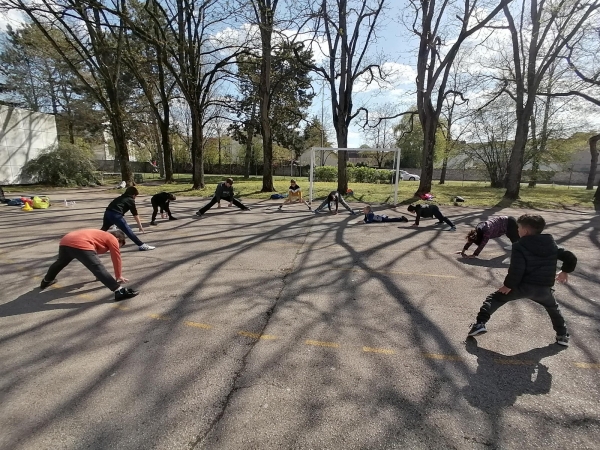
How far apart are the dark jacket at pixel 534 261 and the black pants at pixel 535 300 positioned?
0.07 metres

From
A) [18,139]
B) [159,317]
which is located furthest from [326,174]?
[159,317]

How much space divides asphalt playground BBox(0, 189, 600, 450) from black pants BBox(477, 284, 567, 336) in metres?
0.24

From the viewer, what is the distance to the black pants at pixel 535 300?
10.6ft

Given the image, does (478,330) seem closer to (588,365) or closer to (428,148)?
(588,365)

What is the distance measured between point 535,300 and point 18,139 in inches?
1162

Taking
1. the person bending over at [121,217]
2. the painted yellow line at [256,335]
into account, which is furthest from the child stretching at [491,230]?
the person bending over at [121,217]

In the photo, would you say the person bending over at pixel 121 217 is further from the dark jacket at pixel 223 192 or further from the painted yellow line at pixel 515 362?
the painted yellow line at pixel 515 362

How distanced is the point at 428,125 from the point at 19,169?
2680cm

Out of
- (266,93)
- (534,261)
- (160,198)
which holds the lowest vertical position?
(534,261)

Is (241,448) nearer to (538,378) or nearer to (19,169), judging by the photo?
(538,378)

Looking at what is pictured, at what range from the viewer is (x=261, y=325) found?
12.1 feet

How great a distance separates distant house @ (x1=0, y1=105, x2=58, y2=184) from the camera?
20.9 metres

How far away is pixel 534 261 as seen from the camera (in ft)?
10.4

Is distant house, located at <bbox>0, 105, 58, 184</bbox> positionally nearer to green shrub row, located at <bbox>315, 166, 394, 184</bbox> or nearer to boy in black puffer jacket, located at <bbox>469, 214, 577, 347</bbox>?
green shrub row, located at <bbox>315, 166, 394, 184</bbox>
